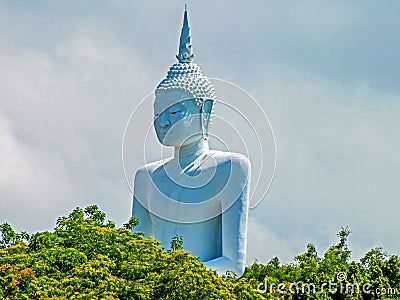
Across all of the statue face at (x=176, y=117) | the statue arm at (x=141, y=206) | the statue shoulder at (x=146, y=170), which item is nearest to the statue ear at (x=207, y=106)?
the statue face at (x=176, y=117)

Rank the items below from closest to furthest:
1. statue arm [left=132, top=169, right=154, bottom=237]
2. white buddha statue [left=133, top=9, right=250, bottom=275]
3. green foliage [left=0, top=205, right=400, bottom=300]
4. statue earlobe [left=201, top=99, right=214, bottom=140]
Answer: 1. green foliage [left=0, top=205, right=400, bottom=300]
2. white buddha statue [left=133, top=9, right=250, bottom=275]
3. statue earlobe [left=201, top=99, right=214, bottom=140]
4. statue arm [left=132, top=169, right=154, bottom=237]

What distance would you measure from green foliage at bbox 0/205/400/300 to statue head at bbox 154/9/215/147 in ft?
6.70

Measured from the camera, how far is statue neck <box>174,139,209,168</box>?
21.8 metres

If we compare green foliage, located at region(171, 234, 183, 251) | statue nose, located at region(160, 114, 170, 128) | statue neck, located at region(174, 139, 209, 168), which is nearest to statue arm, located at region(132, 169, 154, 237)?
statue neck, located at region(174, 139, 209, 168)

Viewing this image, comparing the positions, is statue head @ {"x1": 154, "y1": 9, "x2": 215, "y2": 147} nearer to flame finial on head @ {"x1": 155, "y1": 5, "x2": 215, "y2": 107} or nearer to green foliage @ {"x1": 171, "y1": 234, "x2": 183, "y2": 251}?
flame finial on head @ {"x1": 155, "y1": 5, "x2": 215, "y2": 107}

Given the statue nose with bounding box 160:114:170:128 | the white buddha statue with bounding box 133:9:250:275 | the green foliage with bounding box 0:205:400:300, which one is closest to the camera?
the green foliage with bounding box 0:205:400:300

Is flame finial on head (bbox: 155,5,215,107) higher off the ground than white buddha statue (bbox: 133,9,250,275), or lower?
higher

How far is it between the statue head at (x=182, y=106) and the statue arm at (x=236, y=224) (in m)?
1.04

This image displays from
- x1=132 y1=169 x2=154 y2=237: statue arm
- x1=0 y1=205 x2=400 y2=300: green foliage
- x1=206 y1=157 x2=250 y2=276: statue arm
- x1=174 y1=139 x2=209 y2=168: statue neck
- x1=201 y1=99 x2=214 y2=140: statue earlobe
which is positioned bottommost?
x1=0 y1=205 x2=400 y2=300: green foliage

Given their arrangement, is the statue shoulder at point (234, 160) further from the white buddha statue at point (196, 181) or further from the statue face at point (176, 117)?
the statue face at point (176, 117)

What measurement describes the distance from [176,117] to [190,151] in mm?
759

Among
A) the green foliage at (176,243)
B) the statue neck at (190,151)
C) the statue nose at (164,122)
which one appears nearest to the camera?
the green foliage at (176,243)

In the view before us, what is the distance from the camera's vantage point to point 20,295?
16.8 metres

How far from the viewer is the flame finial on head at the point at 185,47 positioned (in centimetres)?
2189
